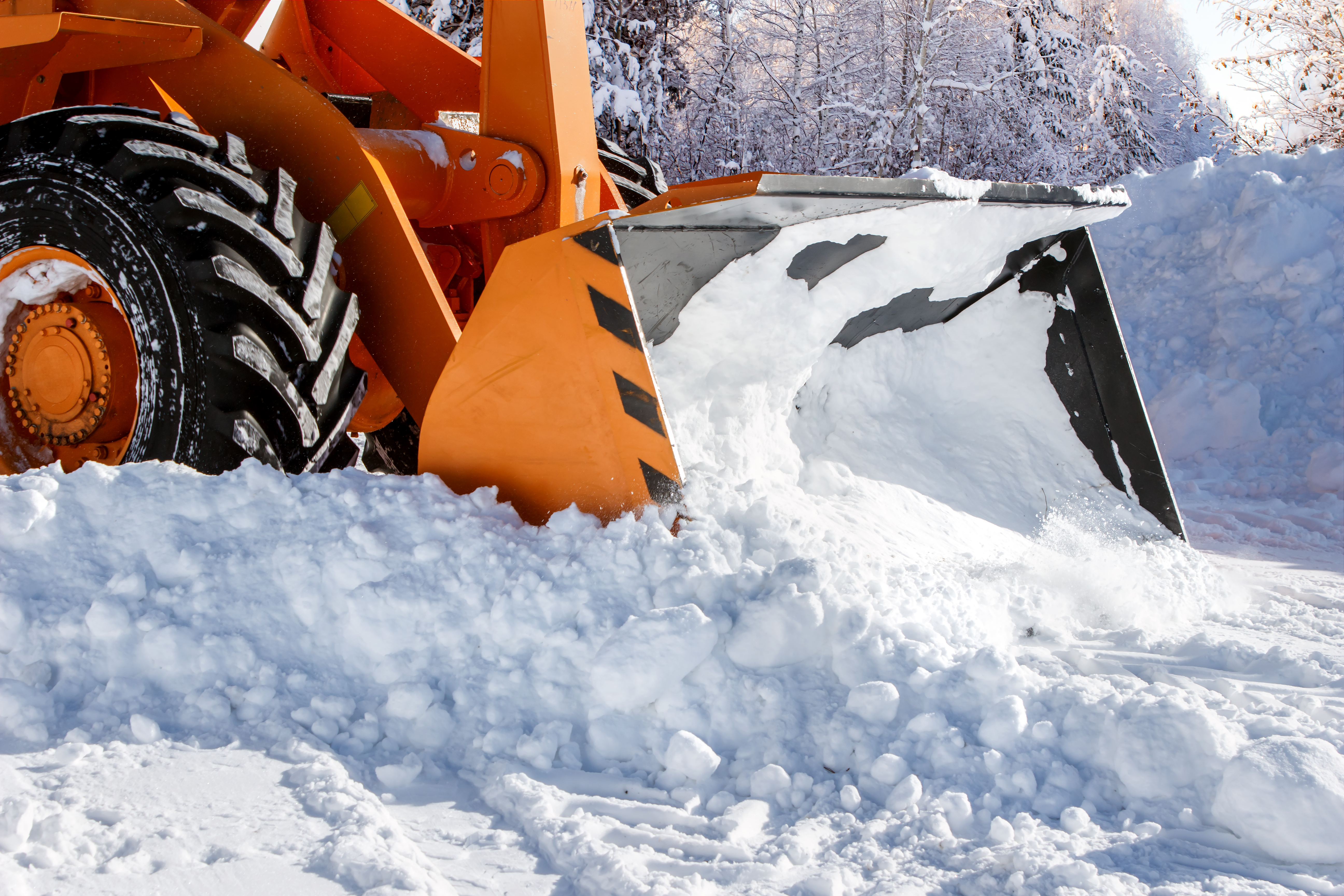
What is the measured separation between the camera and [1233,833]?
1528 mm

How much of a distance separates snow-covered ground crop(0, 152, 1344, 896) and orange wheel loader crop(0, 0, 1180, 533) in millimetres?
184

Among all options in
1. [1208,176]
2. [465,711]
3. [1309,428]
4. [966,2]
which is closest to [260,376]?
[465,711]

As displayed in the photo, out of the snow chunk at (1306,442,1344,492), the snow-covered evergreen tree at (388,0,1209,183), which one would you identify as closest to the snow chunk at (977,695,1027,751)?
the snow chunk at (1306,442,1344,492)

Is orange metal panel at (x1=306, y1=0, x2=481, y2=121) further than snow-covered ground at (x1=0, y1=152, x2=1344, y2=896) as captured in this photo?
Yes

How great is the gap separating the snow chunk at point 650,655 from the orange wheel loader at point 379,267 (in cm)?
38

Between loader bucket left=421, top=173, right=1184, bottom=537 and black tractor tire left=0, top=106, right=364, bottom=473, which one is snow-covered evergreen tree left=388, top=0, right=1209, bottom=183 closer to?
loader bucket left=421, top=173, right=1184, bottom=537

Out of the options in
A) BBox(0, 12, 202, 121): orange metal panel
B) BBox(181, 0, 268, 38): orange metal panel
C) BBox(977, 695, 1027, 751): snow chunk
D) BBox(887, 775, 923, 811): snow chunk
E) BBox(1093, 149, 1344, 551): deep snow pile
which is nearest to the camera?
BBox(887, 775, 923, 811): snow chunk

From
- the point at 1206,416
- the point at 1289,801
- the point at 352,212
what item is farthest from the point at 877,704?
the point at 1206,416

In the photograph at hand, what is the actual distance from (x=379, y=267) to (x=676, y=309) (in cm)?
91

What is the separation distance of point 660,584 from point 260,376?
118 centimetres

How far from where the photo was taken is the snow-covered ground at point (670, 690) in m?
1.41

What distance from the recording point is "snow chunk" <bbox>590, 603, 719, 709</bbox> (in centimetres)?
176

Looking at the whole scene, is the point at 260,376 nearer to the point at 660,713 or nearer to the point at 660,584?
the point at 660,584

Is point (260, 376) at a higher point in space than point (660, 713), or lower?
higher
